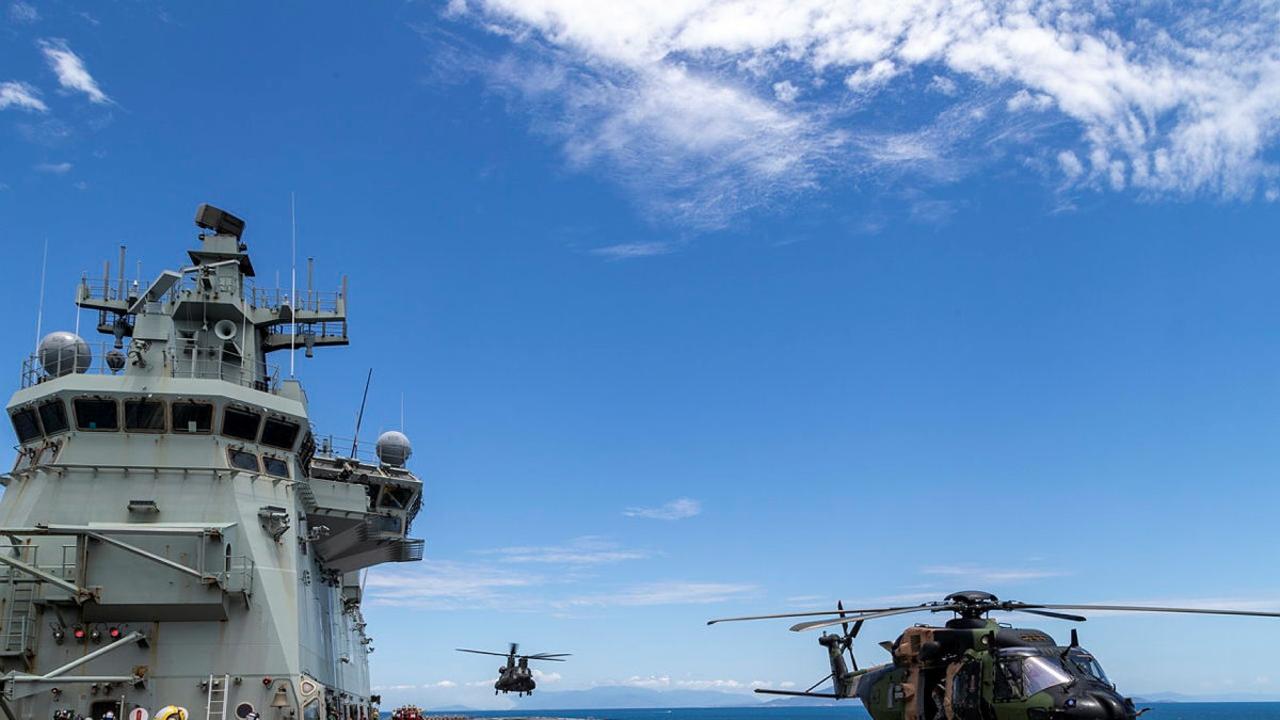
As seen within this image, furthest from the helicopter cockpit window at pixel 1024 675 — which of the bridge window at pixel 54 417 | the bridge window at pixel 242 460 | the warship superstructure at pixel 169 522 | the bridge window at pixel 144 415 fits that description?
the bridge window at pixel 54 417

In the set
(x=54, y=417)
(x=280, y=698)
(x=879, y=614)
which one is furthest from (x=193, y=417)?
(x=879, y=614)

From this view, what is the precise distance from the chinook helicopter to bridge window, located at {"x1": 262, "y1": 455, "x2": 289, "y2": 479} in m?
10.4

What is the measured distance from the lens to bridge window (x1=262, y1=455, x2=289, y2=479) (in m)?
22.1

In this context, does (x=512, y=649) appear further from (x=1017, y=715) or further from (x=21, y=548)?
(x=1017, y=715)

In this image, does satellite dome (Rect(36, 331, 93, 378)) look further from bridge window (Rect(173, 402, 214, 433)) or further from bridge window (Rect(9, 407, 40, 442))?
bridge window (Rect(173, 402, 214, 433))

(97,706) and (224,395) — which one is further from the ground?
(224,395)

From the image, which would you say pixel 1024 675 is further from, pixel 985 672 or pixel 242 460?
pixel 242 460

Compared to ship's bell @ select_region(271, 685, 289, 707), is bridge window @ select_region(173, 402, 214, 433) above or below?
above

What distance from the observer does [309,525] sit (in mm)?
25641

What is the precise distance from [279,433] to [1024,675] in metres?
16.0

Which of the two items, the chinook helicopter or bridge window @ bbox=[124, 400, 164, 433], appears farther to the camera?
bridge window @ bbox=[124, 400, 164, 433]

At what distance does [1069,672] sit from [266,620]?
1462cm

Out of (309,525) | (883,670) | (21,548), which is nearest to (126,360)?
(21,548)

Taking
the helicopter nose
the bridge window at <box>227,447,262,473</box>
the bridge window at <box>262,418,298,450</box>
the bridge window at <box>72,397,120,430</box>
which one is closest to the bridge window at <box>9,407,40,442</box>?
the bridge window at <box>72,397,120,430</box>
